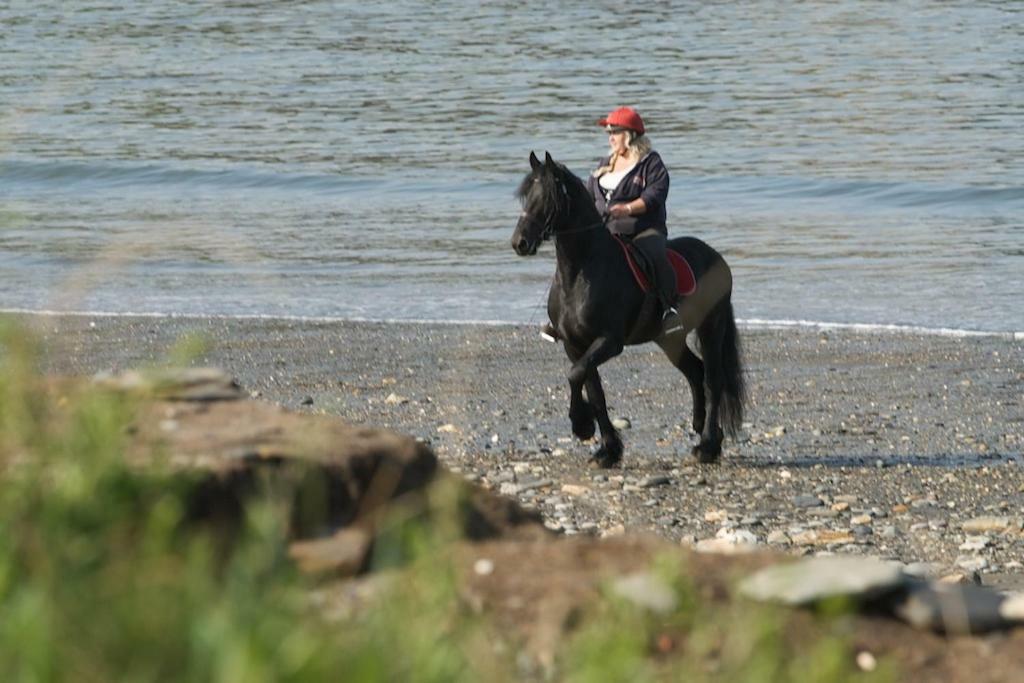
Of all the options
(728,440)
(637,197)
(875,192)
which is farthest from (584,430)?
(875,192)

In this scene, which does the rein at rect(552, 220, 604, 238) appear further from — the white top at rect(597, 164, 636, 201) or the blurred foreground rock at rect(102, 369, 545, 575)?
the blurred foreground rock at rect(102, 369, 545, 575)

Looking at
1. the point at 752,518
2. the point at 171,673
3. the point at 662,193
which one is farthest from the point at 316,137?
the point at 171,673

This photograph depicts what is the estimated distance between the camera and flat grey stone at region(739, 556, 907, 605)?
4316 millimetres

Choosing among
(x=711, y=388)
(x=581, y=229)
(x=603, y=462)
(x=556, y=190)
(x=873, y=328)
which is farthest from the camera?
(x=873, y=328)

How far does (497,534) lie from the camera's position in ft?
17.0

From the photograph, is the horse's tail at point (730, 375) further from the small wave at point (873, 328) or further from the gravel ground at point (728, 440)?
the small wave at point (873, 328)

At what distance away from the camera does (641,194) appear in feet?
36.1

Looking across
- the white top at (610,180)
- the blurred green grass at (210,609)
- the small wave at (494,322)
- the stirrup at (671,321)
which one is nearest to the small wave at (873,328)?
the small wave at (494,322)

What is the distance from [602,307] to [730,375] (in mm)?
1068

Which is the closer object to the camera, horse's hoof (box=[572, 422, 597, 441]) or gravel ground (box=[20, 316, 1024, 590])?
gravel ground (box=[20, 316, 1024, 590])

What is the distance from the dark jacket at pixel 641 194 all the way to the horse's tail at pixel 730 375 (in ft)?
2.54

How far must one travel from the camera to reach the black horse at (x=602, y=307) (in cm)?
1059

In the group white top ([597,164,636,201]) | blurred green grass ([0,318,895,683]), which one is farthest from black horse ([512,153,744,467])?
blurred green grass ([0,318,895,683])

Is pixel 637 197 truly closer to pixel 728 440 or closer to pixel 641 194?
pixel 641 194
